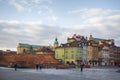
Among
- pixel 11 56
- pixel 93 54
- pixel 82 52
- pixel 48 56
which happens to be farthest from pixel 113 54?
pixel 11 56

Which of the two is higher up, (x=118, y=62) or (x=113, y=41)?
(x=113, y=41)

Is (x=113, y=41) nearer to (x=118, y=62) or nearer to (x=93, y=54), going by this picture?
(x=118, y=62)

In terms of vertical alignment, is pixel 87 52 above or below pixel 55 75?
above

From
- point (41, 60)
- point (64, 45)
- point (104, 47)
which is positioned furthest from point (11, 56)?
point (104, 47)

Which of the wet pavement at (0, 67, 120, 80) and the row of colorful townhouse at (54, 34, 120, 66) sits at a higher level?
the row of colorful townhouse at (54, 34, 120, 66)

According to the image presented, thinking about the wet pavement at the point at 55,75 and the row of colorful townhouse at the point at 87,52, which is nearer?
the wet pavement at the point at 55,75

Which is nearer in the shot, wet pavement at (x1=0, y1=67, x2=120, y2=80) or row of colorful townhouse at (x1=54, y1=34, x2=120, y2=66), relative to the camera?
wet pavement at (x1=0, y1=67, x2=120, y2=80)

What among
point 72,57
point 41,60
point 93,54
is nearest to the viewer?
point 41,60

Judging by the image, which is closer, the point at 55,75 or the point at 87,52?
the point at 55,75

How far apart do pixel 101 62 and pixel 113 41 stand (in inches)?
958

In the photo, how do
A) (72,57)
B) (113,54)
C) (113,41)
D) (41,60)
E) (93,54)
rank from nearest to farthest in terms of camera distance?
(41,60), (72,57), (93,54), (113,54), (113,41)

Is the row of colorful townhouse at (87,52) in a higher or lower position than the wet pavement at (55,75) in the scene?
higher

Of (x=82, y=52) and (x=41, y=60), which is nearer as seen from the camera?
(x=41, y=60)

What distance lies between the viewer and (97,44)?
15025cm
